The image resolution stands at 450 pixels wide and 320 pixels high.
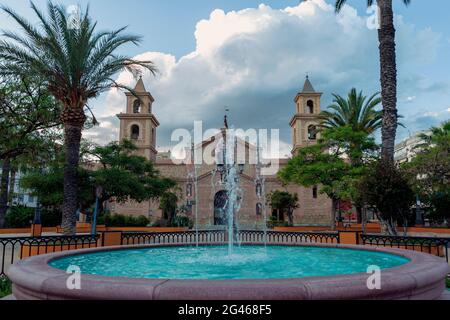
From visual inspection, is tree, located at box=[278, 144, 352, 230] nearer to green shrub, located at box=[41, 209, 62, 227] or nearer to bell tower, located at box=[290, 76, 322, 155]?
bell tower, located at box=[290, 76, 322, 155]

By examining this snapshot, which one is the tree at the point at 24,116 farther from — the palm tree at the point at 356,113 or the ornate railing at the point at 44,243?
the palm tree at the point at 356,113

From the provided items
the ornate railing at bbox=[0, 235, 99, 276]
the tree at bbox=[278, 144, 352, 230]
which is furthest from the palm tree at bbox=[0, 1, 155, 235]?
the tree at bbox=[278, 144, 352, 230]

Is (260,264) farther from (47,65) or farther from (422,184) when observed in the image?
(422,184)

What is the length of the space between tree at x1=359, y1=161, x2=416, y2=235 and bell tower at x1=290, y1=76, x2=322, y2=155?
107 ft

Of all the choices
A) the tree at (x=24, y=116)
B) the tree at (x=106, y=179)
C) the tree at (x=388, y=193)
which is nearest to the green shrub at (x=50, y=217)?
the tree at (x=106, y=179)

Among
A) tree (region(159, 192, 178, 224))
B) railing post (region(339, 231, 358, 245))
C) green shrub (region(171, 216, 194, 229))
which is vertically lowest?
green shrub (region(171, 216, 194, 229))

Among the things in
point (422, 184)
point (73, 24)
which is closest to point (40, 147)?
point (73, 24)

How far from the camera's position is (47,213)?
1262 inches

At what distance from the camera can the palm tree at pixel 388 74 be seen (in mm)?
13891

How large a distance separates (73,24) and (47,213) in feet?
76.1

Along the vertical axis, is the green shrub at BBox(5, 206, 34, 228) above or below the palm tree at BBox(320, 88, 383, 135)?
below

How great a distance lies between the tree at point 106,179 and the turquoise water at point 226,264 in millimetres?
11869

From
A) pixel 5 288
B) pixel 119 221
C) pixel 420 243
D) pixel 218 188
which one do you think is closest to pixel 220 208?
pixel 218 188

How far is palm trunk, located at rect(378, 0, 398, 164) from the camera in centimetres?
1390
